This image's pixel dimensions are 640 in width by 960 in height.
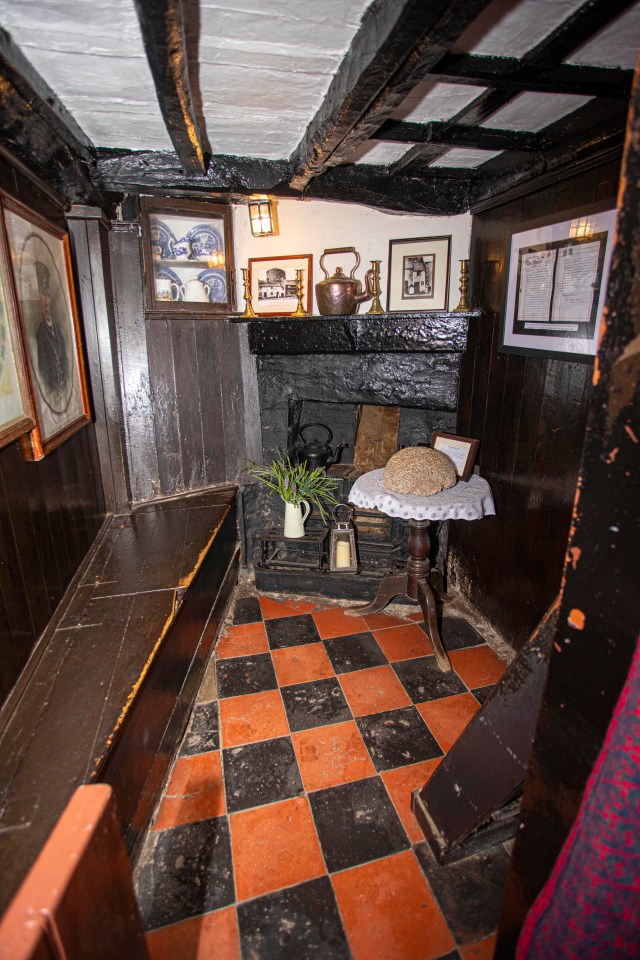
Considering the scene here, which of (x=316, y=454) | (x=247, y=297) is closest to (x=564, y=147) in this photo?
(x=247, y=297)

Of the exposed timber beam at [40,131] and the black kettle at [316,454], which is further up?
the exposed timber beam at [40,131]

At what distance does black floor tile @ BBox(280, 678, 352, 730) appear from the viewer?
2.15m

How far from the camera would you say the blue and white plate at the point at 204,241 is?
9.36 ft

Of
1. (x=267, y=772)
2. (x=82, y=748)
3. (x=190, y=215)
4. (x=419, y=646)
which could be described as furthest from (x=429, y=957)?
(x=190, y=215)

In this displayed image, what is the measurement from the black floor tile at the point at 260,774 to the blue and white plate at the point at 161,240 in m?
2.63

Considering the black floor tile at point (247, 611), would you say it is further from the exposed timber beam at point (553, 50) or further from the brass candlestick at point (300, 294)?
the exposed timber beam at point (553, 50)

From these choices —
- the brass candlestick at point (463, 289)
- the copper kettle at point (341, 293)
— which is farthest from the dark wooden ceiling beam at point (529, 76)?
the copper kettle at point (341, 293)

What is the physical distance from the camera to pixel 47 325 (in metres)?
1.94

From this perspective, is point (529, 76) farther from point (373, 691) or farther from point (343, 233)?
point (373, 691)

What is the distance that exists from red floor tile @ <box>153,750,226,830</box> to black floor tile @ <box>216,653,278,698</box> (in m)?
0.37

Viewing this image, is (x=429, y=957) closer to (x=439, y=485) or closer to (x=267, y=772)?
(x=267, y=772)

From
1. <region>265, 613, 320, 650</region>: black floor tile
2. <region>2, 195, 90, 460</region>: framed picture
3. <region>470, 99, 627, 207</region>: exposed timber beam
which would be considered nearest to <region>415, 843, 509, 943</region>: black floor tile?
<region>265, 613, 320, 650</region>: black floor tile

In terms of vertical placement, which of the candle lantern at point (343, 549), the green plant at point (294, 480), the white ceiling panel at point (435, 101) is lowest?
the candle lantern at point (343, 549)

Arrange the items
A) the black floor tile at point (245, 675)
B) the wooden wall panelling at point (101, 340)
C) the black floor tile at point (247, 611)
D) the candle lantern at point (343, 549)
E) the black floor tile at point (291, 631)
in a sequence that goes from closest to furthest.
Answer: the black floor tile at point (245, 675), the wooden wall panelling at point (101, 340), the black floor tile at point (291, 631), the black floor tile at point (247, 611), the candle lantern at point (343, 549)
